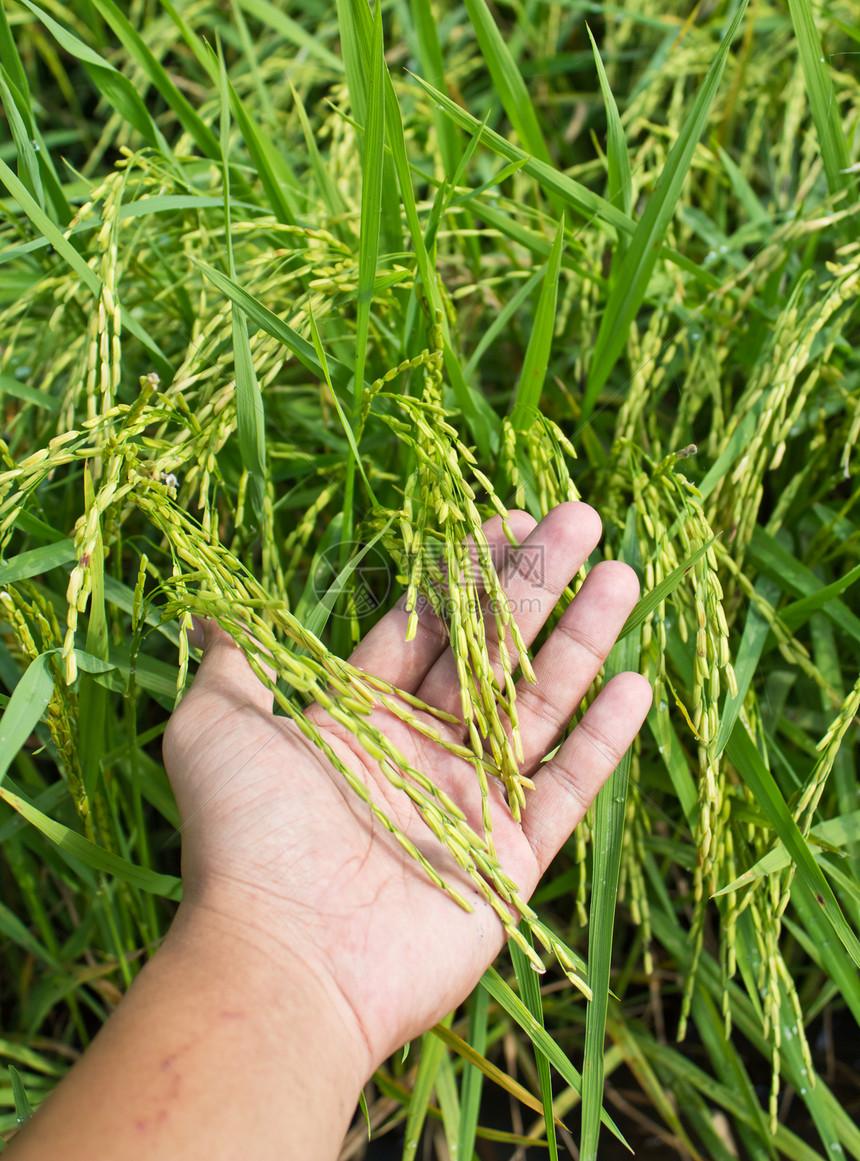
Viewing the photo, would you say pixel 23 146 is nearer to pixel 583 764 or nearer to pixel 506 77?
pixel 506 77

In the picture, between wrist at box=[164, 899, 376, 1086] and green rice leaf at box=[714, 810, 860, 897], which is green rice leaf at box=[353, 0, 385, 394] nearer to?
wrist at box=[164, 899, 376, 1086]

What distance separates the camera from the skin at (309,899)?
0.67 meters

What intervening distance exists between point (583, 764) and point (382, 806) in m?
0.26

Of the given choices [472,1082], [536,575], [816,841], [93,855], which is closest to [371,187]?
[536,575]

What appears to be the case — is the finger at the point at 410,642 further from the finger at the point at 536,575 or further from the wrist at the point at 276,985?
the wrist at the point at 276,985

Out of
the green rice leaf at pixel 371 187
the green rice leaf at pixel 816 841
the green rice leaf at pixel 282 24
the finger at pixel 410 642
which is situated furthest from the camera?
the green rice leaf at pixel 282 24

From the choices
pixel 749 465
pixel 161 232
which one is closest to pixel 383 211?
pixel 161 232

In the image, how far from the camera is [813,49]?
0.98 m

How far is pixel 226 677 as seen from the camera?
843 millimetres

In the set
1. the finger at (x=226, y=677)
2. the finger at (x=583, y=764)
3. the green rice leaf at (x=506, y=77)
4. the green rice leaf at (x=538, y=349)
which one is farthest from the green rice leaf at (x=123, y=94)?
the finger at (x=583, y=764)

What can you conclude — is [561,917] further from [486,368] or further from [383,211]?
[383,211]

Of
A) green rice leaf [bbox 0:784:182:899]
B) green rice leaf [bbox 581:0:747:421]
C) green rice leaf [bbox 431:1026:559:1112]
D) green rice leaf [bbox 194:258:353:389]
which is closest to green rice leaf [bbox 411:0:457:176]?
green rice leaf [bbox 581:0:747:421]

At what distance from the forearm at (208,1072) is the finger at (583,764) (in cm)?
32

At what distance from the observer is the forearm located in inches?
25.5
